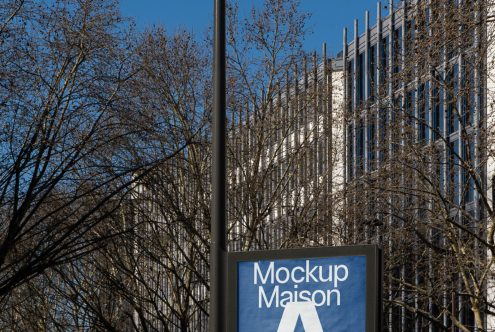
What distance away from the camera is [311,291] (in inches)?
379

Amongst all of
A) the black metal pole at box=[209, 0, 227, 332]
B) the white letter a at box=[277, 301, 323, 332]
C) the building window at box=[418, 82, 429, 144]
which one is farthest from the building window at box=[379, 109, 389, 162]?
the white letter a at box=[277, 301, 323, 332]

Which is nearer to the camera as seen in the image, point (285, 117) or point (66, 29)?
point (66, 29)

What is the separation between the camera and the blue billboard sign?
9461 millimetres

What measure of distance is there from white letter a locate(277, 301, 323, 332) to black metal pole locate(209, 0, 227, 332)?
1142 mm

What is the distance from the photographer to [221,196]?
11.8 meters

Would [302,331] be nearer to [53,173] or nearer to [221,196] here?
[221,196]

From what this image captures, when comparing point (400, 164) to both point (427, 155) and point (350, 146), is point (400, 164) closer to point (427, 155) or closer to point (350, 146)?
point (427, 155)

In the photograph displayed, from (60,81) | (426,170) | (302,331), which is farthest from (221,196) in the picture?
(426,170)

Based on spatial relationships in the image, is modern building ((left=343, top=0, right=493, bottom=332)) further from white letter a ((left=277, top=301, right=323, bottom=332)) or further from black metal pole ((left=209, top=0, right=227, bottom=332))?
white letter a ((left=277, top=301, right=323, bottom=332))

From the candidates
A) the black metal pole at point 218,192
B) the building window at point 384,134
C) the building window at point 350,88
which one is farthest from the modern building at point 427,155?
the black metal pole at point 218,192

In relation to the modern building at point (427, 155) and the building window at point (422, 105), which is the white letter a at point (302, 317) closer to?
the modern building at point (427, 155)

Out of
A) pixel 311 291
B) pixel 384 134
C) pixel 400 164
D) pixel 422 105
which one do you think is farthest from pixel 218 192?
pixel 384 134

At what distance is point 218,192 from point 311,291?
245cm

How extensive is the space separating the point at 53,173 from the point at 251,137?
37.3 ft
